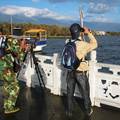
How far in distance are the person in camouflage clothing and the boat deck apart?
341 mm

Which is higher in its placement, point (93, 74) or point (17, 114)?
point (93, 74)

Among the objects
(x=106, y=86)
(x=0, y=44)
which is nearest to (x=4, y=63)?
(x=0, y=44)

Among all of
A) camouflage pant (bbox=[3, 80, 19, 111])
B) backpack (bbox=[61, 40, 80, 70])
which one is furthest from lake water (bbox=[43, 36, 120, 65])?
backpack (bbox=[61, 40, 80, 70])

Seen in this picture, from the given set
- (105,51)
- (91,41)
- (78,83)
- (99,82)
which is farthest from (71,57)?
(105,51)

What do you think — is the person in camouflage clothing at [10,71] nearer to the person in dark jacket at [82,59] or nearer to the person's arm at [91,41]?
the person in dark jacket at [82,59]

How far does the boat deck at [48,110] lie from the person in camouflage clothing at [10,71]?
34cm

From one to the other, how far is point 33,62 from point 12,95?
3.23 metres

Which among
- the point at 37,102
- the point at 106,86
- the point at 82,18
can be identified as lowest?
the point at 37,102

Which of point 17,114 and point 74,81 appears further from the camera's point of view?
point 17,114

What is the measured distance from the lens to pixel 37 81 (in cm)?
1241

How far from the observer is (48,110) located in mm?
9633

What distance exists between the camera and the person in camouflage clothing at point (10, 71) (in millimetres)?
8922

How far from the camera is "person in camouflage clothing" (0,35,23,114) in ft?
29.3

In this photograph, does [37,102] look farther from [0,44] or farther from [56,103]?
[0,44]
